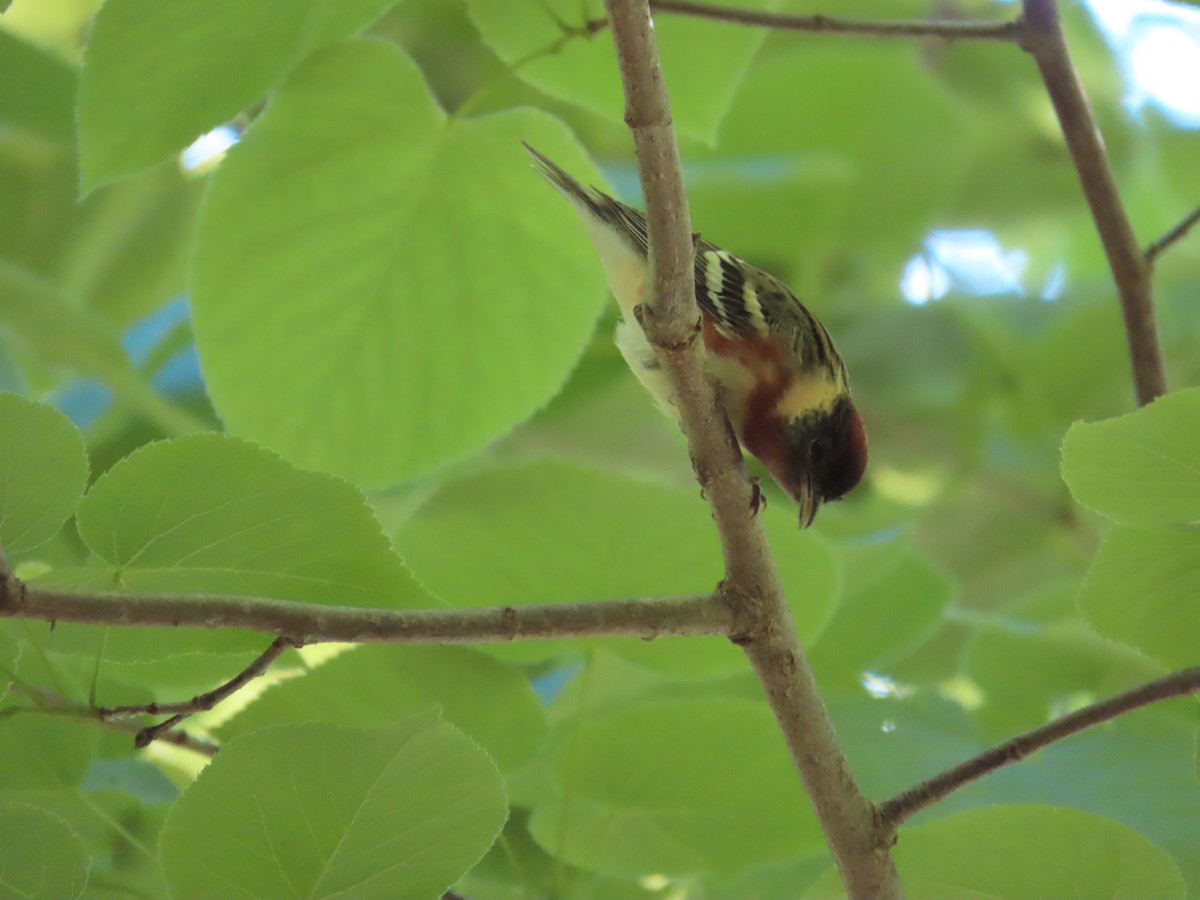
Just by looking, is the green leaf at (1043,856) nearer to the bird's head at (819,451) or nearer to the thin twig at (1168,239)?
the thin twig at (1168,239)

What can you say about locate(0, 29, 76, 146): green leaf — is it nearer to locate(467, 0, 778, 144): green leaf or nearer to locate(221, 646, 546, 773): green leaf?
locate(467, 0, 778, 144): green leaf

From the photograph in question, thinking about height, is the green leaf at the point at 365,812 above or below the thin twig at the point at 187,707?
below

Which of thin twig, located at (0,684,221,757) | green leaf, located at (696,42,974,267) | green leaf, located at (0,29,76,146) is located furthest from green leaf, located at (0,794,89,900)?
green leaf, located at (696,42,974,267)

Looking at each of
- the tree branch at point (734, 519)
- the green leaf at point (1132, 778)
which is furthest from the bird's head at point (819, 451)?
the tree branch at point (734, 519)

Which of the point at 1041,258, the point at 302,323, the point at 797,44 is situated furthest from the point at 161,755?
the point at 1041,258

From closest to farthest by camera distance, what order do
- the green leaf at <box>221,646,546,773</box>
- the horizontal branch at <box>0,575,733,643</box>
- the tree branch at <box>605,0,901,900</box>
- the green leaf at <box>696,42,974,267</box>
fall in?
the horizontal branch at <box>0,575,733,643</box>, the tree branch at <box>605,0,901,900</box>, the green leaf at <box>221,646,546,773</box>, the green leaf at <box>696,42,974,267</box>

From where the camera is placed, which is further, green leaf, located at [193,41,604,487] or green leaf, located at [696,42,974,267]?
green leaf, located at [696,42,974,267]
